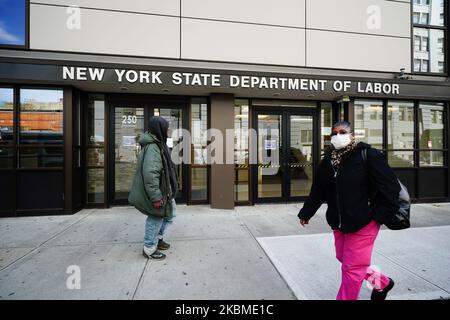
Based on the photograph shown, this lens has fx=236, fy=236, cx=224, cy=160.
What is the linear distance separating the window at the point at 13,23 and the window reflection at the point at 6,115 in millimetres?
1101

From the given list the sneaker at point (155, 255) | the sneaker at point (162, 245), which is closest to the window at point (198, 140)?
the sneaker at point (162, 245)

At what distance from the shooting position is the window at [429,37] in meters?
6.89

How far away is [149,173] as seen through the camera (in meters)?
3.11

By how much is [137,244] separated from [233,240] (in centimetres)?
158

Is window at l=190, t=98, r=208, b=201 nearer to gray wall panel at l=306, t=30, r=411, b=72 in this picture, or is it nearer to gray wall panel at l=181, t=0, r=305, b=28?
gray wall panel at l=181, t=0, r=305, b=28

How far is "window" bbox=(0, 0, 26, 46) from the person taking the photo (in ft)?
17.2

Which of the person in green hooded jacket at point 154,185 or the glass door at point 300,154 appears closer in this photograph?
the person in green hooded jacket at point 154,185

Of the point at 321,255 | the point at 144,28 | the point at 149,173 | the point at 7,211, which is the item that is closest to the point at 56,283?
the point at 149,173

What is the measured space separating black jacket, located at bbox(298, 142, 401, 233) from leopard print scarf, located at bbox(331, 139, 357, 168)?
0.04 metres

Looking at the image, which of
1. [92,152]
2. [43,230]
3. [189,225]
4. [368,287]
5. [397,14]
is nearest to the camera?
[368,287]

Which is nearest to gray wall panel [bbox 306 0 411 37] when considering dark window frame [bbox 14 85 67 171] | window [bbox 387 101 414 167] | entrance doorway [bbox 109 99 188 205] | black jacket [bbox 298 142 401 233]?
window [bbox 387 101 414 167]

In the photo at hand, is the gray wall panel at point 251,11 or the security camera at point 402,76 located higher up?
the gray wall panel at point 251,11

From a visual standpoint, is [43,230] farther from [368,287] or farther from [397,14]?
[397,14]

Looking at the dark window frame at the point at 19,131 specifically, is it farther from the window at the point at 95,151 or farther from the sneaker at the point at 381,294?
the sneaker at the point at 381,294
